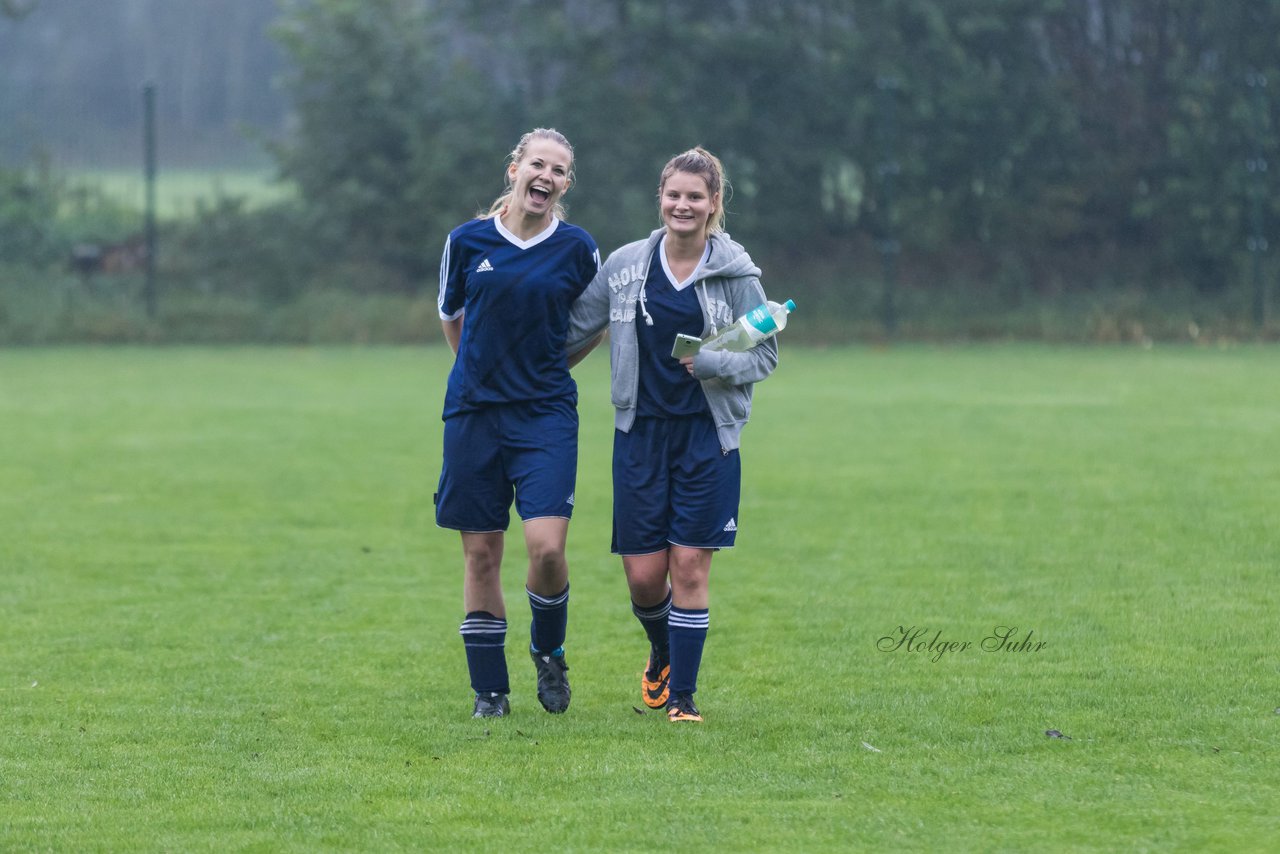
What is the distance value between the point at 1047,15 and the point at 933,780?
19891mm

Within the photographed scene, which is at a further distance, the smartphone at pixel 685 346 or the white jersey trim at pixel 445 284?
the white jersey trim at pixel 445 284

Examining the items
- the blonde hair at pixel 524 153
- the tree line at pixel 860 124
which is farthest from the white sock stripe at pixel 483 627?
the tree line at pixel 860 124

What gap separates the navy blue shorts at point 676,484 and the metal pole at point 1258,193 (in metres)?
17.1

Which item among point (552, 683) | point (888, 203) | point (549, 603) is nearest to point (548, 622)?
point (549, 603)

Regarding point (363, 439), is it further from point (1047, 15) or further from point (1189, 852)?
point (1047, 15)

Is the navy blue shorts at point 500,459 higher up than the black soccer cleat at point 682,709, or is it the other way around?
the navy blue shorts at point 500,459

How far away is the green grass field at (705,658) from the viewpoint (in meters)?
4.38

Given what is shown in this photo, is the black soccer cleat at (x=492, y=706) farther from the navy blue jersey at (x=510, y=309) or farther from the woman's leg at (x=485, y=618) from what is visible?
the navy blue jersey at (x=510, y=309)

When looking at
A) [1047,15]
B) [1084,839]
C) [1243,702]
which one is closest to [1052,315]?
[1047,15]

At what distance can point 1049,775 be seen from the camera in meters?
4.66

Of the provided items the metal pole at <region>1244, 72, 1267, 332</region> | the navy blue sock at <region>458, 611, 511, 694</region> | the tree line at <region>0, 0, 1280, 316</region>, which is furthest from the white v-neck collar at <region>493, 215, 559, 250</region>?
the metal pole at <region>1244, 72, 1267, 332</region>

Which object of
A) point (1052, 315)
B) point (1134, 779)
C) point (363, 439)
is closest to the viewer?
point (1134, 779)

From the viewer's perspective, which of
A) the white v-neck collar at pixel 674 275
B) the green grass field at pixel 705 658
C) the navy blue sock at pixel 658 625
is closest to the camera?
the green grass field at pixel 705 658

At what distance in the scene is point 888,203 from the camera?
2191 cm
